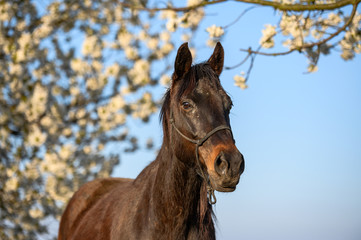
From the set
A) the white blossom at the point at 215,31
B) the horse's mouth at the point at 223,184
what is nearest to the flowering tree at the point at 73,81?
the white blossom at the point at 215,31

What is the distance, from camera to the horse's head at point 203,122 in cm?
341

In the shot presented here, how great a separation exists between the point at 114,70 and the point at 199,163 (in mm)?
5045

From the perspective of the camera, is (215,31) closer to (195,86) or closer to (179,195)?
(195,86)

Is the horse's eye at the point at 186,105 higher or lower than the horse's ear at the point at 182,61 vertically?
lower

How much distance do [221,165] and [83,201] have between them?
403cm

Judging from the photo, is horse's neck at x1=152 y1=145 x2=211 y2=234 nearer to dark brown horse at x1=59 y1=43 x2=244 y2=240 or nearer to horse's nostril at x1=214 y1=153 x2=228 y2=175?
dark brown horse at x1=59 y1=43 x2=244 y2=240

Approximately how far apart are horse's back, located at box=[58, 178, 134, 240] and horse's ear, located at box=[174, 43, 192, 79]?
9.40ft

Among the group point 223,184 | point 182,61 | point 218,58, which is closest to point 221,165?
point 223,184

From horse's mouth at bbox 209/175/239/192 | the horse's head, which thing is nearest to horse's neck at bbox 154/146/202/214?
the horse's head

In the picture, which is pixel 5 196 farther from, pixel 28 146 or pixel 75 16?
pixel 75 16

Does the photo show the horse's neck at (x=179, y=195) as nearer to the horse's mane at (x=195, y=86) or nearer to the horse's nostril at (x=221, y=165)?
the horse's mane at (x=195, y=86)

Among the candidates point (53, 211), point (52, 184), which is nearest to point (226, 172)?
point (52, 184)

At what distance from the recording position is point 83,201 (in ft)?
22.4

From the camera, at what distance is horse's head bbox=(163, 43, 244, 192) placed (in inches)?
134
